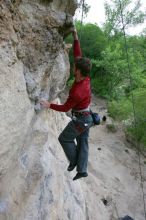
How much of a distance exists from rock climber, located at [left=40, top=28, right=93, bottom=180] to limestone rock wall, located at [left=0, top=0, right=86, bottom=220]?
439 mm

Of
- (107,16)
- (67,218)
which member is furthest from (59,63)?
(107,16)

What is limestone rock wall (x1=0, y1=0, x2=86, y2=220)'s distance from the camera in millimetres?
5352

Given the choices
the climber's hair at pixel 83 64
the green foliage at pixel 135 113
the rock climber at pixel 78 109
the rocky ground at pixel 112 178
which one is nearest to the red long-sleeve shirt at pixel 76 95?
the rock climber at pixel 78 109

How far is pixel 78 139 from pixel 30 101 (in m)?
1.26

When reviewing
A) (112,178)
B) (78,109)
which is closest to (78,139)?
(78,109)

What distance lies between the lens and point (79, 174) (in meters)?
7.04

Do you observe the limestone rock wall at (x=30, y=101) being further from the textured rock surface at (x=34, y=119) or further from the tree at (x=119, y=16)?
the tree at (x=119, y=16)

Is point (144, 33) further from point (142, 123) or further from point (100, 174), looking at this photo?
point (100, 174)

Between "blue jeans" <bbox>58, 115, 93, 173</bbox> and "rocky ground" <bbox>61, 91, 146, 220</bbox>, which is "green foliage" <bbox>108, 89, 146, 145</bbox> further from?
"blue jeans" <bbox>58, 115, 93, 173</bbox>

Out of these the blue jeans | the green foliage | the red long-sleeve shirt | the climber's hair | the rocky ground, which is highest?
the climber's hair

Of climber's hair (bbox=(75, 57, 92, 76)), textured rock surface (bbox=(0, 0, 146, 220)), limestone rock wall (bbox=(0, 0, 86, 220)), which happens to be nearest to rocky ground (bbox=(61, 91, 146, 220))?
textured rock surface (bbox=(0, 0, 146, 220))

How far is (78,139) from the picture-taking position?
6922 mm

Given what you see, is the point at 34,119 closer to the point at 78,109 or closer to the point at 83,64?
the point at 78,109

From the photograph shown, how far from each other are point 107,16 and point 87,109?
22140 mm
